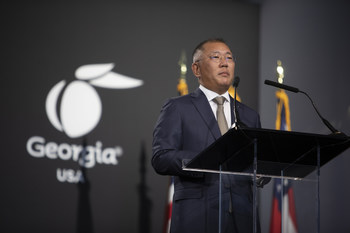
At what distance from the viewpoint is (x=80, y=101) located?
210 inches

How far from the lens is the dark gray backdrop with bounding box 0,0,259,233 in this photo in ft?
16.7

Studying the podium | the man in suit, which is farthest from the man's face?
the podium

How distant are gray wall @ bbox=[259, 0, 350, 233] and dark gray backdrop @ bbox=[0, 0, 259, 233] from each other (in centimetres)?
79

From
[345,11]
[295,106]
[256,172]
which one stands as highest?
[345,11]

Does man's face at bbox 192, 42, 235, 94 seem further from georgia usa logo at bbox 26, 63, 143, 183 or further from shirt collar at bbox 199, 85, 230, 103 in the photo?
georgia usa logo at bbox 26, 63, 143, 183

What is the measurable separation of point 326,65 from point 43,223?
338cm

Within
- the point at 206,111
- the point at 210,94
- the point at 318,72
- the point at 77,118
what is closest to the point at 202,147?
the point at 206,111

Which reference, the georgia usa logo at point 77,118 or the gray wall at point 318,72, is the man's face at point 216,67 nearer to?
the gray wall at point 318,72

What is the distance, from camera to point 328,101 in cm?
477

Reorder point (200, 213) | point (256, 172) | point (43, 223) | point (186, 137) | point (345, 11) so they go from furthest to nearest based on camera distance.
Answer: point (43, 223) < point (345, 11) < point (186, 137) < point (200, 213) < point (256, 172)

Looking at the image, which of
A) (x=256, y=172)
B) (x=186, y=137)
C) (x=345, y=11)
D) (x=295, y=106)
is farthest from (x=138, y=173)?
(x=256, y=172)

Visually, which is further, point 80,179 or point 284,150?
point 80,179

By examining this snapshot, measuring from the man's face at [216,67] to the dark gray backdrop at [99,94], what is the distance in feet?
9.68

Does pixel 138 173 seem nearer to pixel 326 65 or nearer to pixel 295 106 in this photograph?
pixel 295 106
